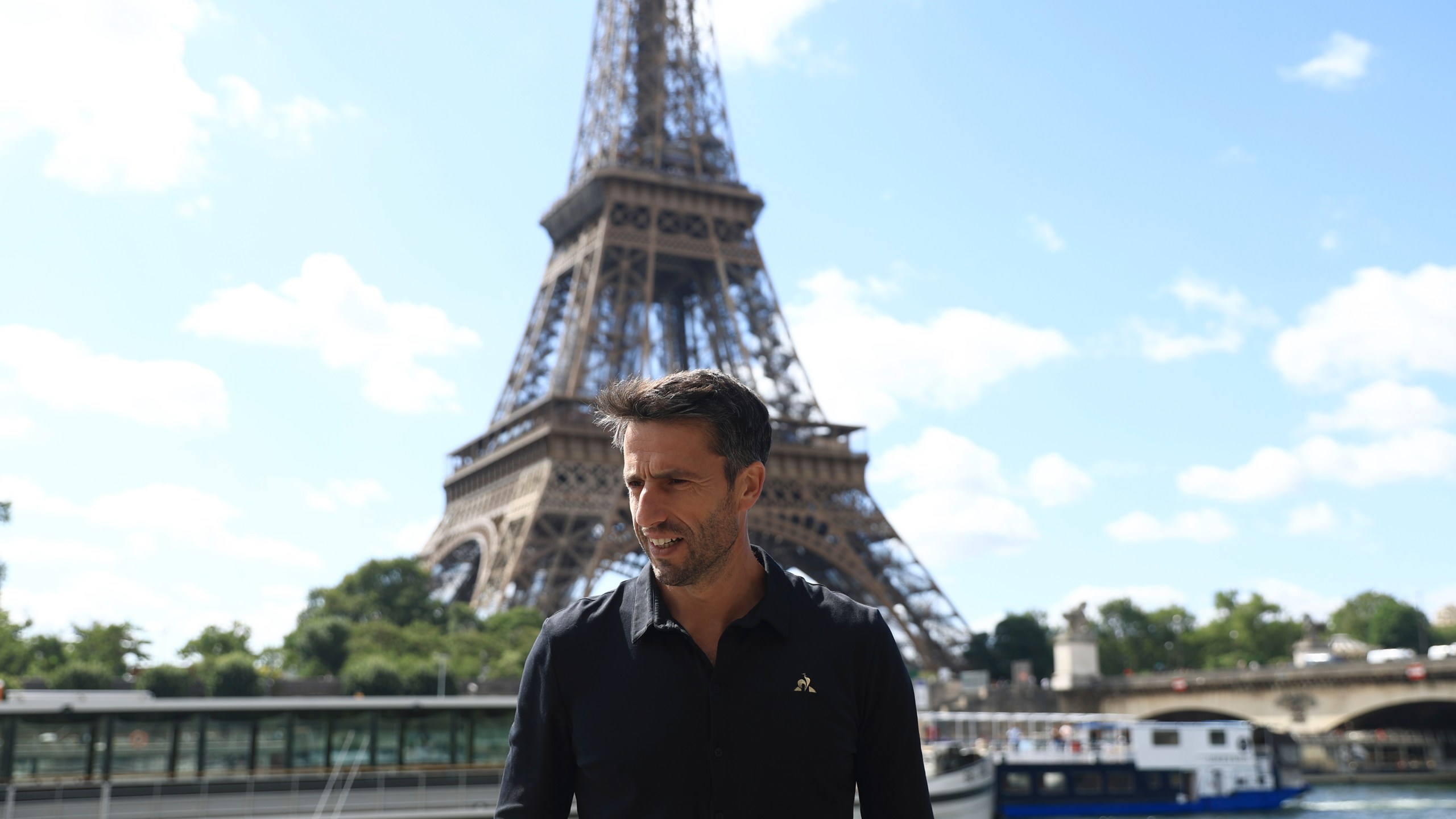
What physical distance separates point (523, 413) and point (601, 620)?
2029 inches

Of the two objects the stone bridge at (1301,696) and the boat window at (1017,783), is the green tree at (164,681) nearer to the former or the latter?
the boat window at (1017,783)

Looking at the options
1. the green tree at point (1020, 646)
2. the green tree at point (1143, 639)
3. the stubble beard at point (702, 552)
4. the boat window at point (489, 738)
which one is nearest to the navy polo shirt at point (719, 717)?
the stubble beard at point (702, 552)

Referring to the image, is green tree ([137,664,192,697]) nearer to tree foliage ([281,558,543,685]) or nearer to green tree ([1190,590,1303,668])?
tree foliage ([281,558,543,685])

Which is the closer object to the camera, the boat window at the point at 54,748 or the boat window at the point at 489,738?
the boat window at the point at 54,748

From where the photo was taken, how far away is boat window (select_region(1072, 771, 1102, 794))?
139ft

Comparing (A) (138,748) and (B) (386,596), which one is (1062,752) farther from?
(A) (138,748)

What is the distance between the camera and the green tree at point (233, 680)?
40.6 m

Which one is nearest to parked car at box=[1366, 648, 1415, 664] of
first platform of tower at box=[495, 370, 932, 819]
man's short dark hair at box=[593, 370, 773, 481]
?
first platform of tower at box=[495, 370, 932, 819]

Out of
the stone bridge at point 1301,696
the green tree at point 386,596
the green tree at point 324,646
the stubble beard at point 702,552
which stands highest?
the green tree at point 386,596

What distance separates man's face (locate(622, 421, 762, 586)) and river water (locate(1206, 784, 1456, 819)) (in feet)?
134

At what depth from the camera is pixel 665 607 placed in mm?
2828

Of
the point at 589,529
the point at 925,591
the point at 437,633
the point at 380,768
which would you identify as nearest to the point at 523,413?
the point at 589,529

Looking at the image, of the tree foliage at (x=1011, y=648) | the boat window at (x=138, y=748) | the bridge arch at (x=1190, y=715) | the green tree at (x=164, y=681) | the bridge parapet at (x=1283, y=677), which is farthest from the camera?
the tree foliage at (x=1011, y=648)

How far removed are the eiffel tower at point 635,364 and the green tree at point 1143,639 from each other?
33.4 metres
